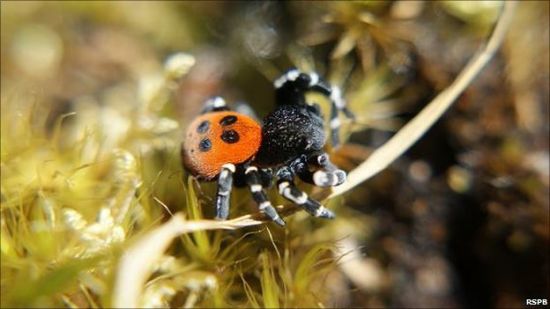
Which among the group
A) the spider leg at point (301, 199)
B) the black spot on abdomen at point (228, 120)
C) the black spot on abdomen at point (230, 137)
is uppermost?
the black spot on abdomen at point (228, 120)

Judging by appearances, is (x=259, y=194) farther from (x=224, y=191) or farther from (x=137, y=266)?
(x=137, y=266)

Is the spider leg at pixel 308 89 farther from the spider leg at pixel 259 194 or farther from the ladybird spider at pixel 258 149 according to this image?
the spider leg at pixel 259 194

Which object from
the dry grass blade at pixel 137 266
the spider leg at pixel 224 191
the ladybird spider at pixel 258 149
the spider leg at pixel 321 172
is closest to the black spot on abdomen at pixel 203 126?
the ladybird spider at pixel 258 149

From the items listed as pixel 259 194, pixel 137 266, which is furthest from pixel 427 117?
pixel 137 266

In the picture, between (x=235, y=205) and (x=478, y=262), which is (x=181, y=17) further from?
(x=478, y=262)

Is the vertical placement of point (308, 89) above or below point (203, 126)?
above

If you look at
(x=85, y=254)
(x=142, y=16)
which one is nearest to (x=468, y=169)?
(x=85, y=254)
